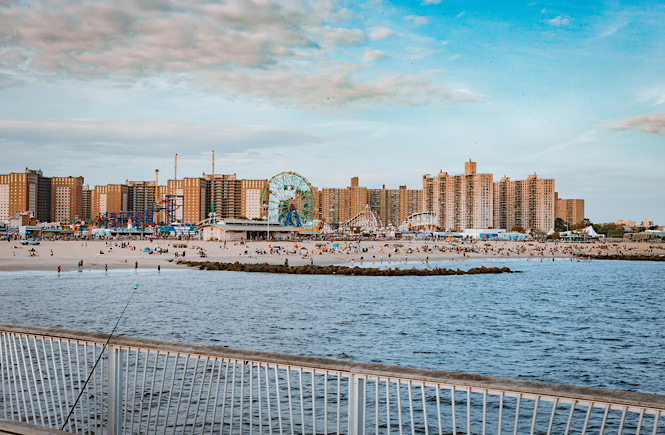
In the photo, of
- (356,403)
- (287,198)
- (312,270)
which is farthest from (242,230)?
(356,403)

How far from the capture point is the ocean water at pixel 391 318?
20500 mm

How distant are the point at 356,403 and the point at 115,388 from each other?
2354 millimetres

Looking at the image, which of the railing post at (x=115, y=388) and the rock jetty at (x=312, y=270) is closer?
the railing post at (x=115, y=388)

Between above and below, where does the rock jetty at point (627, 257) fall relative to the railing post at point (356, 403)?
below

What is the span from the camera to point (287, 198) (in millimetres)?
143625

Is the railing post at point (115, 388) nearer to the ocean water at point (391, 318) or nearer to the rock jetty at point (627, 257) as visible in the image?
the ocean water at point (391, 318)

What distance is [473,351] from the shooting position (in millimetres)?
22031

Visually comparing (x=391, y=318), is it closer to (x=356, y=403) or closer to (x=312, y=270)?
(x=356, y=403)

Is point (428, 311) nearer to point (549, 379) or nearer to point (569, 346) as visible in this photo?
point (569, 346)

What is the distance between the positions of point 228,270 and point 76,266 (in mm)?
16502

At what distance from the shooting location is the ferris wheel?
142m

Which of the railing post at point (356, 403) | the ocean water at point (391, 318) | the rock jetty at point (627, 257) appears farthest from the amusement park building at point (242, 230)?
the railing post at point (356, 403)

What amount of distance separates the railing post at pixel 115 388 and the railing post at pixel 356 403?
2249 mm

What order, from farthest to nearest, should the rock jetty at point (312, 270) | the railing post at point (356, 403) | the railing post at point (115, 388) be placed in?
the rock jetty at point (312, 270) → the railing post at point (115, 388) → the railing post at point (356, 403)
